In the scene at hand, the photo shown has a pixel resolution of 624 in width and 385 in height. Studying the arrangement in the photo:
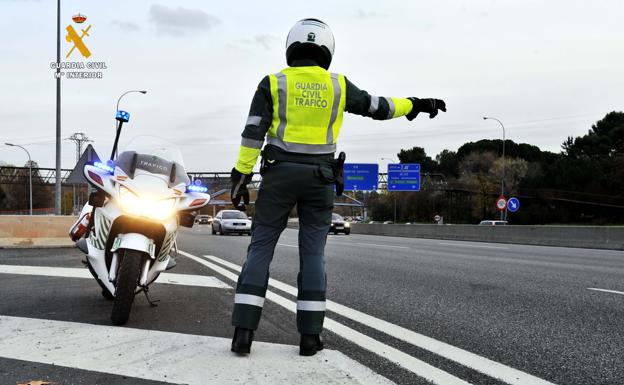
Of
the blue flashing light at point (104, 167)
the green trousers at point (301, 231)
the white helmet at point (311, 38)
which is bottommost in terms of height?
the green trousers at point (301, 231)

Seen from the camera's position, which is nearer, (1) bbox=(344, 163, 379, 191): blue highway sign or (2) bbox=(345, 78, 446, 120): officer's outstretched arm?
(2) bbox=(345, 78, 446, 120): officer's outstretched arm

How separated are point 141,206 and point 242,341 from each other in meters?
1.47

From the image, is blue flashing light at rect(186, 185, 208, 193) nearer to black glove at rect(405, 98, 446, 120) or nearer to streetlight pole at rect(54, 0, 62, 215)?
black glove at rect(405, 98, 446, 120)

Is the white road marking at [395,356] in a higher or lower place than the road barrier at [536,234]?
higher

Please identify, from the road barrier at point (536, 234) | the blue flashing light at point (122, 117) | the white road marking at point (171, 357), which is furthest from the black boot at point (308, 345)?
the road barrier at point (536, 234)

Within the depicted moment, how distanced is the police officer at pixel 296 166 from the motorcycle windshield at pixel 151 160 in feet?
3.72

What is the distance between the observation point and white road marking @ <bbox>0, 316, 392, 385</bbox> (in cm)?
289

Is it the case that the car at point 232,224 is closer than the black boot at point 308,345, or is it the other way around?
the black boot at point 308,345

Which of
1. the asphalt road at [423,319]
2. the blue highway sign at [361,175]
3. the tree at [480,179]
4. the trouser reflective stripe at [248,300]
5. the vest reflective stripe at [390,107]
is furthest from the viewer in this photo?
the tree at [480,179]

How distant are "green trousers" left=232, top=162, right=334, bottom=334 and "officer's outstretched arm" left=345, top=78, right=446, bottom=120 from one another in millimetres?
543

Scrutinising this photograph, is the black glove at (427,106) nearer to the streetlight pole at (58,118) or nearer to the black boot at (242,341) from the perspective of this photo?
the black boot at (242,341)

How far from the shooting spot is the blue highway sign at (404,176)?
43.4 metres

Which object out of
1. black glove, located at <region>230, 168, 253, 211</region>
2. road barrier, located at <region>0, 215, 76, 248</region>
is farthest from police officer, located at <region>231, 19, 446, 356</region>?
road barrier, located at <region>0, 215, 76, 248</region>

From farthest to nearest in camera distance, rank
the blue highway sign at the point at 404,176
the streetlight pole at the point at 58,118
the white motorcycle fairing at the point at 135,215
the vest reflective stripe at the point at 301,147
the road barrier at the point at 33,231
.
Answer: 1. the blue highway sign at the point at 404,176
2. the streetlight pole at the point at 58,118
3. the road barrier at the point at 33,231
4. the white motorcycle fairing at the point at 135,215
5. the vest reflective stripe at the point at 301,147
